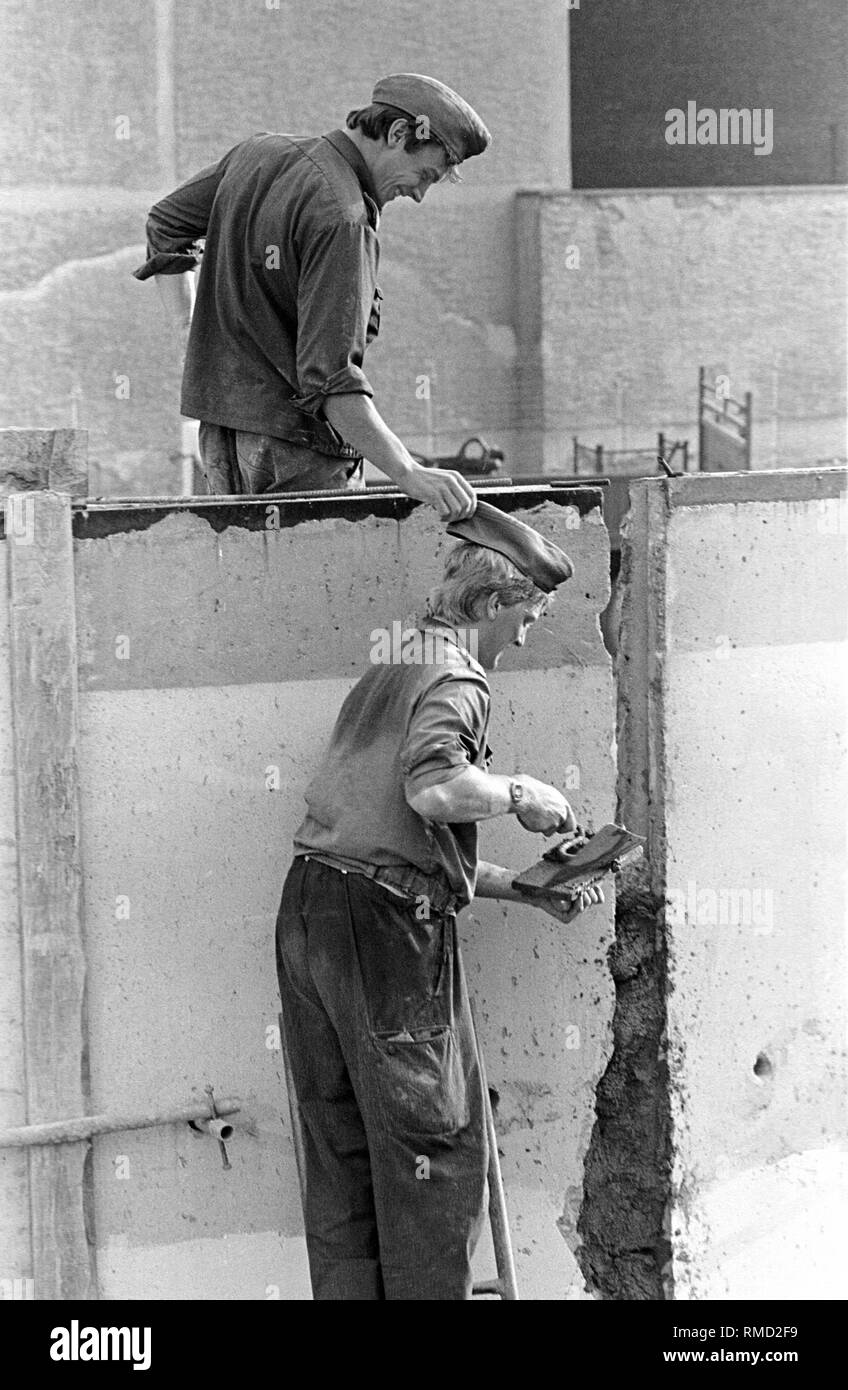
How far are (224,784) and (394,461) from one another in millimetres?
867

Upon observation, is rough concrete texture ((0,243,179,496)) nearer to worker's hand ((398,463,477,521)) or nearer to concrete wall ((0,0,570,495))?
concrete wall ((0,0,570,495))

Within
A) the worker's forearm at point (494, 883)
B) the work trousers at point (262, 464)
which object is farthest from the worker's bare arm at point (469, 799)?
the work trousers at point (262, 464)

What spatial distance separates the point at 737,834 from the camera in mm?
4215

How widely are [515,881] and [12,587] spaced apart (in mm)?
1288

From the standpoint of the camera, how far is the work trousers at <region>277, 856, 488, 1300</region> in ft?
11.2

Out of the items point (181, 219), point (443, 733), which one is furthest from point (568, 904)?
point (181, 219)

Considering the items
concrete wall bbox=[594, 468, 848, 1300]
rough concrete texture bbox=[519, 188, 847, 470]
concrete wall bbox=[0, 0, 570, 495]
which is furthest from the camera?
rough concrete texture bbox=[519, 188, 847, 470]

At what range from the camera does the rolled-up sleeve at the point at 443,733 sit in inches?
128

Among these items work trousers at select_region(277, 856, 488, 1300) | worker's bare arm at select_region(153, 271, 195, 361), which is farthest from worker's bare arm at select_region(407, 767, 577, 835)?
worker's bare arm at select_region(153, 271, 195, 361)

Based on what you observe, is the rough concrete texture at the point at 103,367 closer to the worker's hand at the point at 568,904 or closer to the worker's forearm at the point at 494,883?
the worker's forearm at the point at 494,883

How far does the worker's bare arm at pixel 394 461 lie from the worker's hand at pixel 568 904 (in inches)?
33.5

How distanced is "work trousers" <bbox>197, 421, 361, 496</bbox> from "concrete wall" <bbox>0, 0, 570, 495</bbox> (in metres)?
8.17
